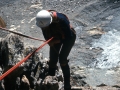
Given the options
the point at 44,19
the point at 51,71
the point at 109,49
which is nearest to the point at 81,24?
the point at 109,49

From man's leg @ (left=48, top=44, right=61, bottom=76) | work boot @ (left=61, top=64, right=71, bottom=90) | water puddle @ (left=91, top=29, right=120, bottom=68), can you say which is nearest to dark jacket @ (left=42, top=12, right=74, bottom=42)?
man's leg @ (left=48, top=44, right=61, bottom=76)

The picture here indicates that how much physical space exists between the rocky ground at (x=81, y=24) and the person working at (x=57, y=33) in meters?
1.27

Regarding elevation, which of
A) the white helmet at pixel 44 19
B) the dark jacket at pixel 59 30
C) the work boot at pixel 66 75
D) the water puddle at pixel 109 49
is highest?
the white helmet at pixel 44 19

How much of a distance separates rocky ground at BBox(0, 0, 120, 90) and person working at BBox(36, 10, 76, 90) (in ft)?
4.17

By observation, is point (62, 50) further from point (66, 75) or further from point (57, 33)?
point (66, 75)

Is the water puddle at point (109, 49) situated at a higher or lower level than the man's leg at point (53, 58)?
lower

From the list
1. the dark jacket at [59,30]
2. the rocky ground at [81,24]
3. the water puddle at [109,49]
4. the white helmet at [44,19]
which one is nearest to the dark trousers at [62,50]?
the dark jacket at [59,30]

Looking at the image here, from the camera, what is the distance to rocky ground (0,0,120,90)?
7.20 m

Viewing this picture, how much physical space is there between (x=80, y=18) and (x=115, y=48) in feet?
7.82

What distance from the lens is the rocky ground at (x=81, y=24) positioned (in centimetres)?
720

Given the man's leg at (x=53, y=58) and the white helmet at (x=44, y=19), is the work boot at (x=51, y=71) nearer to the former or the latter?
the man's leg at (x=53, y=58)

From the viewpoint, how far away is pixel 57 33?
4.80 meters

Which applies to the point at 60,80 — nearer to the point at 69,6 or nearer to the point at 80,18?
the point at 80,18

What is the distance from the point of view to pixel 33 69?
5500 millimetres
